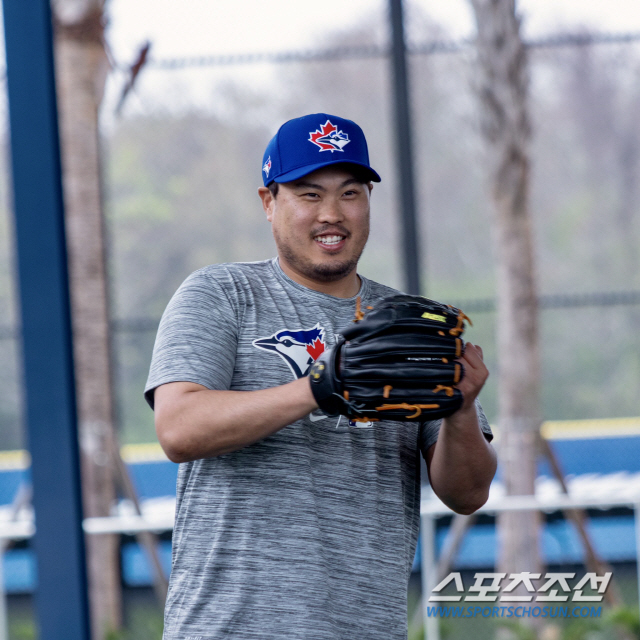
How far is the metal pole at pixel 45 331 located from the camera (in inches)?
99.2

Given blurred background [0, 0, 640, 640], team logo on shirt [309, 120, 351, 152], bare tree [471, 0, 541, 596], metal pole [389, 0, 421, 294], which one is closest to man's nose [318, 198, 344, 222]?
team logo on shirt [309, 120, 351, 152]

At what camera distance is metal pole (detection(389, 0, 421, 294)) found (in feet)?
15.0

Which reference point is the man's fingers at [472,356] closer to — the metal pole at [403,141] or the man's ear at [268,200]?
the man's ear at [268,200]

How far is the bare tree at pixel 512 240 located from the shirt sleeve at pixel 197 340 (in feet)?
12.1

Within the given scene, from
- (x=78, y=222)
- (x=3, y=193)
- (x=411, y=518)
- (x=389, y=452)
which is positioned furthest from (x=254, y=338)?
(x=3, y=193)

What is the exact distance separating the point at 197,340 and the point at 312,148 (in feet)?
1.57

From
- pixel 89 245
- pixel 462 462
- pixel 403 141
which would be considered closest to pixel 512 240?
pixel 403 141

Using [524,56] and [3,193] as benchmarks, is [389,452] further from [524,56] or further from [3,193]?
[3,193]

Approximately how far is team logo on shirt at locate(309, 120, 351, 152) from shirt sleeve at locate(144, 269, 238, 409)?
0.37m

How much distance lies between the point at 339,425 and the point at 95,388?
4.01 meters

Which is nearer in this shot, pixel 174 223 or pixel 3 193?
pixel 174 223

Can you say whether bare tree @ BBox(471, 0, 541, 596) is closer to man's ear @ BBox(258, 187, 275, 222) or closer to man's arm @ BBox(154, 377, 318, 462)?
man's ear @ BBox(258, 187, 275, 222)

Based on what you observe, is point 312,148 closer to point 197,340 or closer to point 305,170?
point 305,170

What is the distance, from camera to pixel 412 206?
4652mm
